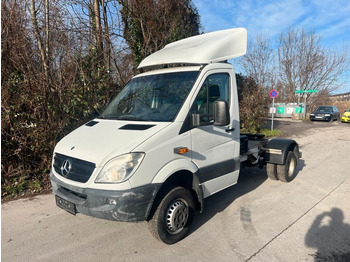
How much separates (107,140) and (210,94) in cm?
165

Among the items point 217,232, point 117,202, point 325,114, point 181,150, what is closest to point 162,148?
point 181,150

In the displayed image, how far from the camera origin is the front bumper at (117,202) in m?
2.72

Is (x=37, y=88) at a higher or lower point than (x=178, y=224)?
higher

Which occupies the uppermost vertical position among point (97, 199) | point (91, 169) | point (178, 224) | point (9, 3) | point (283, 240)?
point (9, 3)

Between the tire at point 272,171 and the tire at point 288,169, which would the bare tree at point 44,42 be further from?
the tire at point 288,169

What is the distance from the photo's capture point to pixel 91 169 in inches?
112

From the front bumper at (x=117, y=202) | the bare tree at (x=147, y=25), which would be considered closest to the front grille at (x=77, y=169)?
the front bumper at (x=117, y=202)

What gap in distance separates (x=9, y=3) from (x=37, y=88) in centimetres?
192

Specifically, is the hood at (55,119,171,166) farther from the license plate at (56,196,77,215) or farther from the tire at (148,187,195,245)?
the tire at (148,187,195,245)

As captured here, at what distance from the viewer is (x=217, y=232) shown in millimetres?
3613

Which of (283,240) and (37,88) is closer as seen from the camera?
(283,240)

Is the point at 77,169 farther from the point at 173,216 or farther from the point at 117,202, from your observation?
the point at 173,216

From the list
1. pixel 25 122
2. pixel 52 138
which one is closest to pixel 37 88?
pixel 25 122

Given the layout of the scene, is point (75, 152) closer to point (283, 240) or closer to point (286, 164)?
point (283, 240)
